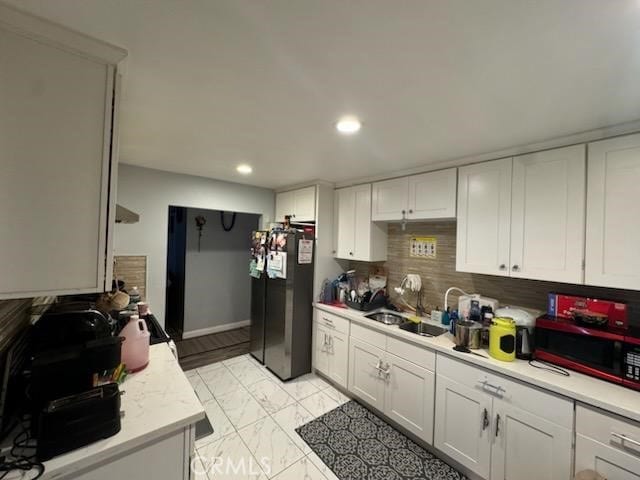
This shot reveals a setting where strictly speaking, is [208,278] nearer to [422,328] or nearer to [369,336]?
[369,336]

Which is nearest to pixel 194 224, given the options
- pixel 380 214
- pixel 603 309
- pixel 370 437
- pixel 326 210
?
pixel 326 210

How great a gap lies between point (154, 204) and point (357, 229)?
2.18m

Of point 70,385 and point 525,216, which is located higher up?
point 525,216

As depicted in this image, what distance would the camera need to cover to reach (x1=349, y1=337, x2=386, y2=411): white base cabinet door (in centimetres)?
234

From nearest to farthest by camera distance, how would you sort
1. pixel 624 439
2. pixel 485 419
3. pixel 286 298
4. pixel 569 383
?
pixel 624 439
pixel 569 383
pixel 485 419
pixel 286 298

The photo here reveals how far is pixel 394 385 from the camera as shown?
2.23 meters

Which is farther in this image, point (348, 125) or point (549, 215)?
point (549, 215)

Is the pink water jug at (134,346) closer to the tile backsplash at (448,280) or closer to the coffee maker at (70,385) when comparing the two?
the coffee maker at (70,385)

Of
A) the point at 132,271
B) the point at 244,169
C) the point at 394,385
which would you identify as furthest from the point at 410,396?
the point at 132,271

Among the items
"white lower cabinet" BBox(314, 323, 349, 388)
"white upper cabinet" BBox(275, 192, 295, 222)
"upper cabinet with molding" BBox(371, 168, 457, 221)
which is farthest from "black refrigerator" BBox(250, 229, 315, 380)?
"upper cabinet with molding" BBox(371, 168, 457, 221)

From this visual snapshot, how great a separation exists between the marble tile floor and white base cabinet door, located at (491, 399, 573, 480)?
1070 mm

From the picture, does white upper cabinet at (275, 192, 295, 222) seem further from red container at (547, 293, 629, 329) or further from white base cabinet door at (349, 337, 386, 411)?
red container at (547, 293, 629, 329)

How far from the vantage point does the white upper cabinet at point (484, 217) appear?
1909mm

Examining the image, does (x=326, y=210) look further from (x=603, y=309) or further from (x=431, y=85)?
(x=603, y=309)
